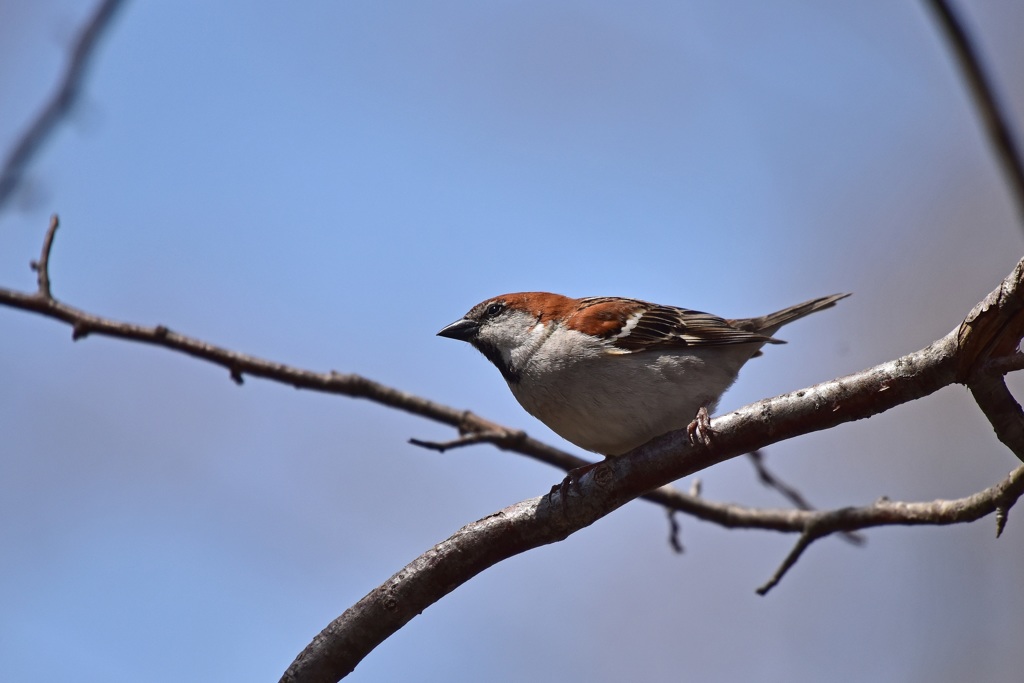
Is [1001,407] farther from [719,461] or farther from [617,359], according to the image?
[617,359]

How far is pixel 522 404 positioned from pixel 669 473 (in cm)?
159

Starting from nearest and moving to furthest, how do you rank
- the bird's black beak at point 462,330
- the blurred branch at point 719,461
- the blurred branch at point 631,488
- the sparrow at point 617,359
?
the blurred branch at point 719,461, the blurred branch at point 631,488, the sparrow at point 617,359, the bird's black beak at point 462,330

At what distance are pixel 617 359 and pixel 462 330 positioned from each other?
1.45 meters

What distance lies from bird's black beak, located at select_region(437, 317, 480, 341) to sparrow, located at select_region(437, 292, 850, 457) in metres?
0.16

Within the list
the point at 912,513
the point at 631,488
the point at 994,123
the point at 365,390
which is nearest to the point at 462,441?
the point at 365,390

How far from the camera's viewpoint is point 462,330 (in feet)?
18.9

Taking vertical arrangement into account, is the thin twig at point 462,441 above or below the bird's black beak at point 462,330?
below

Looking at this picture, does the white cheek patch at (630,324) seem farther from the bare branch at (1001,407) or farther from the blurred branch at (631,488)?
the bare branch at (1001,407)

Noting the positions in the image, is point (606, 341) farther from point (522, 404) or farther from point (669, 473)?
point (669, 473)

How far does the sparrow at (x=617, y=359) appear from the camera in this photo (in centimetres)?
447

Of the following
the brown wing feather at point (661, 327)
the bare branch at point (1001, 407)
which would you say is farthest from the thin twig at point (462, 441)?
the bare branch at point (1001, 407)

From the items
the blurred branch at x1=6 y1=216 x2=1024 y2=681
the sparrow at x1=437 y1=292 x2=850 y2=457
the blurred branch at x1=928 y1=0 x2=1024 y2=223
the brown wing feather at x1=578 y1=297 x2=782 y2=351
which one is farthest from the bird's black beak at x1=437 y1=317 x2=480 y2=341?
the blurred branch at x1=928 y1=0 x2=1024 y2=223

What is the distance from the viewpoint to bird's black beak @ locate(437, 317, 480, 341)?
572 cm

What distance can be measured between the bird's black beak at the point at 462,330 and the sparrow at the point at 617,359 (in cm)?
16
